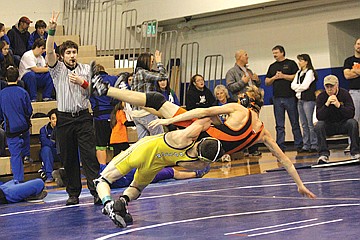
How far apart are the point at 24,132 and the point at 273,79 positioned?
4991 millimetres

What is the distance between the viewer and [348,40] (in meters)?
14.6

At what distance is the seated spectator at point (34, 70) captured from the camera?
12884mm

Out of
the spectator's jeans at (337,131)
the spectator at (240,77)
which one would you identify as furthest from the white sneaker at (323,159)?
the spectator at (240,77)

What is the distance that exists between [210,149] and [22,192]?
10.6 feet

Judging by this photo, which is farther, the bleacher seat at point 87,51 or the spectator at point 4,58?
the bleacher seat at point 87,51

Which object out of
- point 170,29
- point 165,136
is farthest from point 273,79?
point 165,136

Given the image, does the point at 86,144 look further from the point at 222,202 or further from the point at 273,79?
the point at 273,79

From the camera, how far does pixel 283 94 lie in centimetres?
1339

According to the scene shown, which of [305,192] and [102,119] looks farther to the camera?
[102,119]

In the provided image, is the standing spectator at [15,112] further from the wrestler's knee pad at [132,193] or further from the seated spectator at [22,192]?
the wrestler's knee pad at [132,193]

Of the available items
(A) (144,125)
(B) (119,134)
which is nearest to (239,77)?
(B) (119,134)

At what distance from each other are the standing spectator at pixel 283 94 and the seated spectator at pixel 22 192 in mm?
5913

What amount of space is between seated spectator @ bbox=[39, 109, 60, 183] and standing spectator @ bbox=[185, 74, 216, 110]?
103 inches

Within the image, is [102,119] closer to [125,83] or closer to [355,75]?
[125,83]
